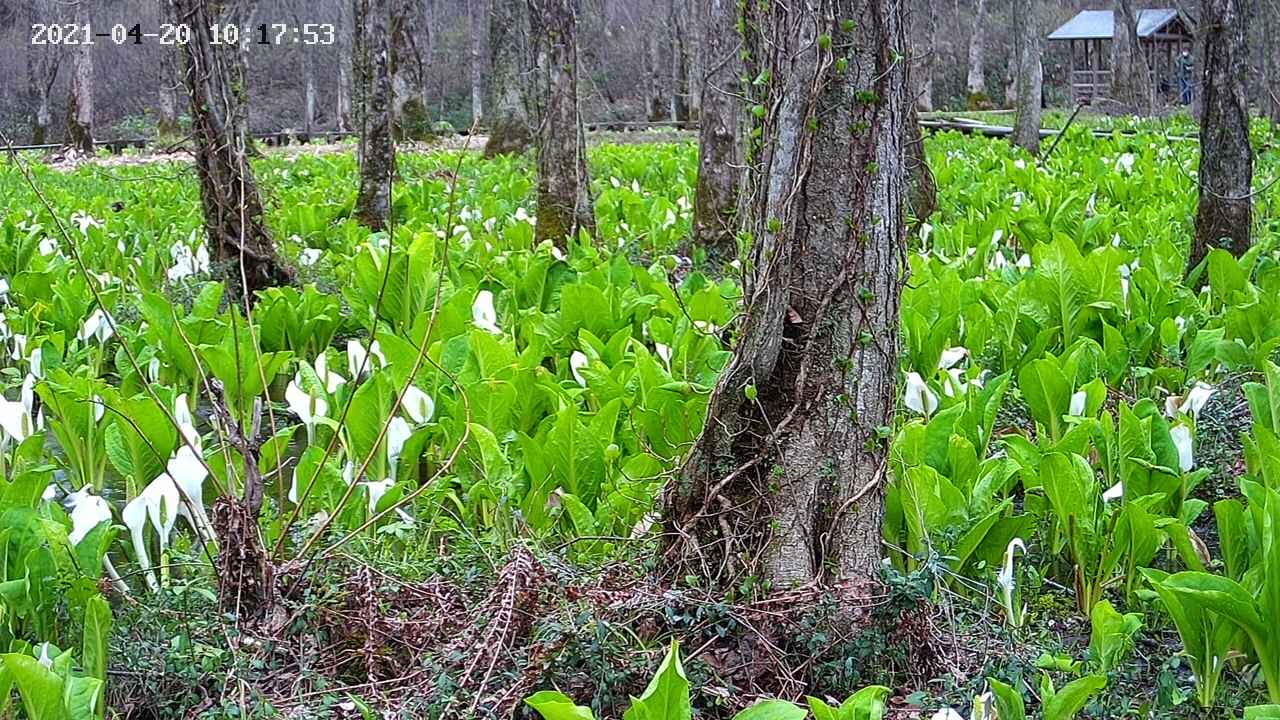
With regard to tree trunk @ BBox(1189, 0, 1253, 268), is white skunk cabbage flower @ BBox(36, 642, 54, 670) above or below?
below

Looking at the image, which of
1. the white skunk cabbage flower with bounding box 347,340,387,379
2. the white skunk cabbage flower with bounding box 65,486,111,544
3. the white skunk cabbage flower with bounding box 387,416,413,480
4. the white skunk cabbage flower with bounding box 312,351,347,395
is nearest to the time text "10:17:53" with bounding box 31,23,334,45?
the white skunk cabbage flower with bounding box 347,340,387,379

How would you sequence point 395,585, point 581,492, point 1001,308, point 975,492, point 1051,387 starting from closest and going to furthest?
point 395,585 → point 975,492 → point 581,492 → point 1051,387 → point 1001,308

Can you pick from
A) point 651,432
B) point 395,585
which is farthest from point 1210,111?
point 395,585

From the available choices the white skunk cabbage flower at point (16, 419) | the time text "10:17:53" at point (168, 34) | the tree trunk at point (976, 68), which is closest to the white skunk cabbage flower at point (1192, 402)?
the white skunk cabbage flower at point (16, 419)

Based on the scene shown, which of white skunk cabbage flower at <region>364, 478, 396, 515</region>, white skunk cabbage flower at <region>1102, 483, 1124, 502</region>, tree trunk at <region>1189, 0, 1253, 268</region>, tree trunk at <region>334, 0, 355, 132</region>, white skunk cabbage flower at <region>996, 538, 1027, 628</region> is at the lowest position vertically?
white skunk cabbage flower at <region>996, 538, 1027, 628</region>

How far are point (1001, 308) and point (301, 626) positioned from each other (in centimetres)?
335

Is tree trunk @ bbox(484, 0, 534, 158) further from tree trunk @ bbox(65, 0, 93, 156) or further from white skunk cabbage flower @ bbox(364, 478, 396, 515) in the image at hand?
white skunk cabbage flower @ bbox(364, 478, 396, 515)

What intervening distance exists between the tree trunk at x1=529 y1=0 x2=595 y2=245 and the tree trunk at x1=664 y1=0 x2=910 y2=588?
5.30 m

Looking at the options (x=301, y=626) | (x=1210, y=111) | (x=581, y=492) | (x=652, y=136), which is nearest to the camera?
(x=301, y=626)

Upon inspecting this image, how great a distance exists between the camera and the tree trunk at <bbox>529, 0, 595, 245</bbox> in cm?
836

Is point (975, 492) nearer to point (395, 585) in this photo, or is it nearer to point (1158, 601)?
point (1158, 601)

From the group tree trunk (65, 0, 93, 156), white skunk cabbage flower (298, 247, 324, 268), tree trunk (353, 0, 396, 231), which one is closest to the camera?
white skunk cabbage flower (298, 247, 324, 268)

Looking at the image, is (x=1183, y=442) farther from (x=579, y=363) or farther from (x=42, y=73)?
(x=42, y=73)

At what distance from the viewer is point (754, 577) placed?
315 centimetres
